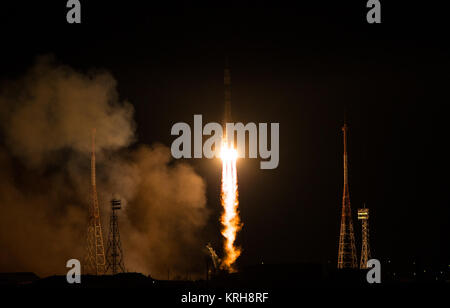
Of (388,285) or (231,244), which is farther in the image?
(231,244)

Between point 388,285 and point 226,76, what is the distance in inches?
1419

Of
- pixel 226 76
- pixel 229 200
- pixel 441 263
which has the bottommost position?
pixel 441 263

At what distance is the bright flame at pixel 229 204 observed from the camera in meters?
133

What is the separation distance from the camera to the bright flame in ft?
438

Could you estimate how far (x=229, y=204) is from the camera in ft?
448

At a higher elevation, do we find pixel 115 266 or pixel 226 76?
pixel 226 76
